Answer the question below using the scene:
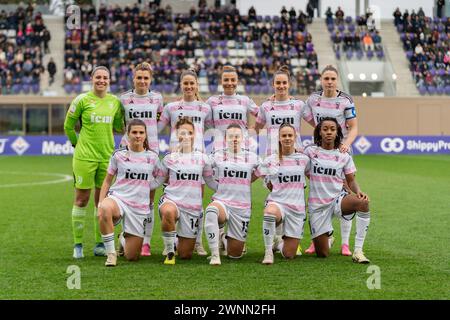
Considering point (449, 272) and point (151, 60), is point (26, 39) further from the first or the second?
point (449, 272)

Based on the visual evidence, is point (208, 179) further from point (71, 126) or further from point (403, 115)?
point (403, 115)

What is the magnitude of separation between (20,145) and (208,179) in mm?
23029

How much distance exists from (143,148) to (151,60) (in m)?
27.1

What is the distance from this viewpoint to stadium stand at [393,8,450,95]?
117ft

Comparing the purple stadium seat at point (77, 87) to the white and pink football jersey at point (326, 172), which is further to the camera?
the purple stadium seat at point (77, 87)

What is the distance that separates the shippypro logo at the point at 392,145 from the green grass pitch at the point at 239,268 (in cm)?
1804

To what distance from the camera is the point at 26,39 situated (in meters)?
35.2

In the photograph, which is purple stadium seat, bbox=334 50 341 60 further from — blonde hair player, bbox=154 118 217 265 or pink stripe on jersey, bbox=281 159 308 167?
blonde hair player, bbox=154 118 217 265

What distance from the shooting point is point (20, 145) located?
29.7 m

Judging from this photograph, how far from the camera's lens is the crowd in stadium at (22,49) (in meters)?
32.5

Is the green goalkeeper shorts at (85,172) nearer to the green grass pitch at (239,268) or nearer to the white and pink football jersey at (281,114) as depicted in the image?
the green grass pitch at (239,268)

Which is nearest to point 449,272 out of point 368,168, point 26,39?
point 368,168

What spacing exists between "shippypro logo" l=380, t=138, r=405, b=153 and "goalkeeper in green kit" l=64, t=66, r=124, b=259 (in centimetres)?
2399

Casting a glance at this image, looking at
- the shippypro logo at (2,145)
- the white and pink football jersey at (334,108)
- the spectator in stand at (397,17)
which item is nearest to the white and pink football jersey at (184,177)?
the white and pink football jersey at (334,108)
